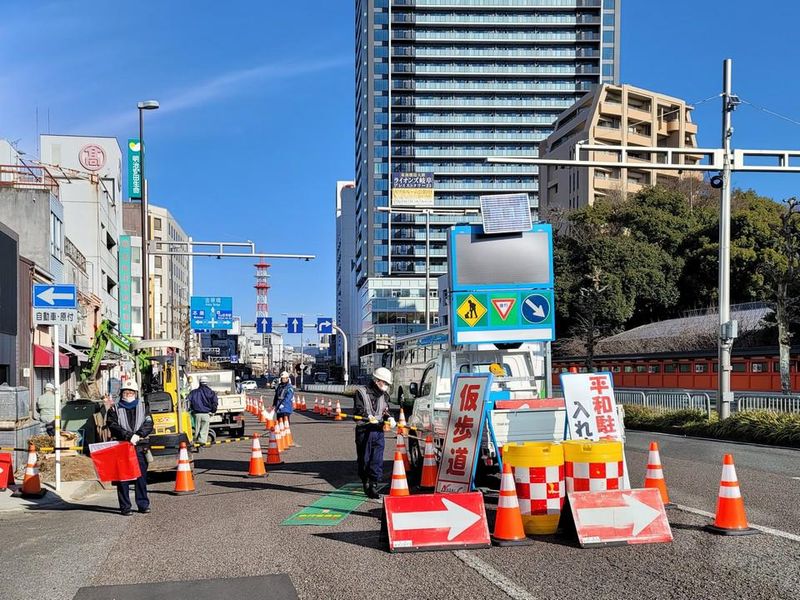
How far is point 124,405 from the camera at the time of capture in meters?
11.1

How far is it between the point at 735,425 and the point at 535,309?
9058mm

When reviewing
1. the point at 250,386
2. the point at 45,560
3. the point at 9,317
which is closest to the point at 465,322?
the point at 45,560

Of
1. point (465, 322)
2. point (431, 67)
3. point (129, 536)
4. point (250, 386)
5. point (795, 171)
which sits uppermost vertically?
point (431, 67)

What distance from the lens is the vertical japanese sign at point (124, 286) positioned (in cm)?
6178

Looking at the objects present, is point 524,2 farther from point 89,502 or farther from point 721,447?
point 89,502

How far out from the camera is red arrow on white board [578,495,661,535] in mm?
7961

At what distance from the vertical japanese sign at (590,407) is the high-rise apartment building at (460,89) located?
10205cm

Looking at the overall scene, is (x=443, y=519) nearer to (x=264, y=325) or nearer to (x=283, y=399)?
(x=283, y=399)

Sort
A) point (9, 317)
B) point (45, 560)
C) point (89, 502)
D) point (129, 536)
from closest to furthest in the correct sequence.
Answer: point (45, 560) → point (129, 536) → point (89, 502) → point (9, 317)

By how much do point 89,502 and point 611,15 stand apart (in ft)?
379

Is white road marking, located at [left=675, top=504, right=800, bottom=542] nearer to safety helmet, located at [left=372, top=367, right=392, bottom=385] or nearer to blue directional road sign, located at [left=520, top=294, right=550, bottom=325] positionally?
safety helmet, located at [left=372, top=367, right=392, bottom=385]

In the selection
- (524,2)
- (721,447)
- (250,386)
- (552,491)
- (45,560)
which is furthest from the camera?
(524,2)

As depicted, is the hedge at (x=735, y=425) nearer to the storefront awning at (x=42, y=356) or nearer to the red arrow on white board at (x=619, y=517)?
the red arrow on white board at (x=619, y=517)

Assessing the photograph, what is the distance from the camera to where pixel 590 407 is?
34.0 feet
